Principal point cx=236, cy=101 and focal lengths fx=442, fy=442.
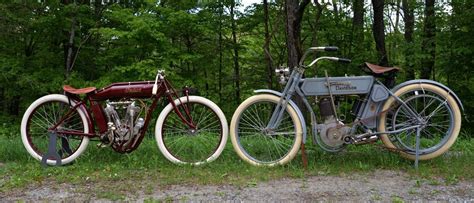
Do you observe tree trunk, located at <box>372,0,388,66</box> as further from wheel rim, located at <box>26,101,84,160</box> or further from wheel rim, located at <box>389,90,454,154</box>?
wheel rim, located at <box>26,101,84,160</box>

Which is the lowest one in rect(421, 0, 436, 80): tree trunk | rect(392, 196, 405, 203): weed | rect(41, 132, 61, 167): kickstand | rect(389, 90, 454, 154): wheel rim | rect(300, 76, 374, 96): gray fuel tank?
rect(392, 196, 405, 203): weed

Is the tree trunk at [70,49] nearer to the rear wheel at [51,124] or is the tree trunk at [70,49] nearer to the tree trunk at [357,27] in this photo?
the rear wheel at [51,124]

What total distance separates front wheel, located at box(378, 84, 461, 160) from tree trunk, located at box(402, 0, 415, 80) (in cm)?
759

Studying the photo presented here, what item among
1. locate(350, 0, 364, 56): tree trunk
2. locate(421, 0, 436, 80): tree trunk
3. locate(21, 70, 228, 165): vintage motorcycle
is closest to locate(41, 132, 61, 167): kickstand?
locate(21, 70, 228, 165): vintage motorcycle

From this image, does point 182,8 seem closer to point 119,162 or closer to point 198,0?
point 198,0

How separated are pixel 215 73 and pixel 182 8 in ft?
8.56

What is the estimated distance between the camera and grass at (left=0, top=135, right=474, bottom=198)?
13.4 ft

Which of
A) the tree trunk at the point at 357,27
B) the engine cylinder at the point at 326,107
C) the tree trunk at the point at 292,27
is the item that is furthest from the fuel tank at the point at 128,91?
the tree trunk at the point at 357,27

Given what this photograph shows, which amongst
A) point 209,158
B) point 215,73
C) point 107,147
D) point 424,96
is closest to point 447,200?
point 424,96

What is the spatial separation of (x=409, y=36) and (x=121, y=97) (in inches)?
469

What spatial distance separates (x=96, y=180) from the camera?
13.8ft

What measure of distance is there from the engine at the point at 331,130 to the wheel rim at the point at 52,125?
2655 mm

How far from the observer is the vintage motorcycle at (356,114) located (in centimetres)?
460

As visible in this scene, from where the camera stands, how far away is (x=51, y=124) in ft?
16.5
